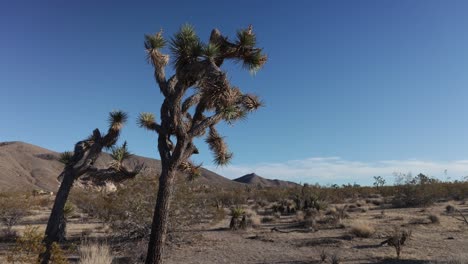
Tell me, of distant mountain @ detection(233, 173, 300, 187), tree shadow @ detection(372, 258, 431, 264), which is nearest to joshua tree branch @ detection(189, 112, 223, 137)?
tree shadow @ detection(372, 258, 431, 264)

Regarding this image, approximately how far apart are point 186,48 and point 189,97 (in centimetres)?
142

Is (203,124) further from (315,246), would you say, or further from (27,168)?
(27,168)

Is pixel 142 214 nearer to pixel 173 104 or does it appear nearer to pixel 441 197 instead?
pixel 173 104

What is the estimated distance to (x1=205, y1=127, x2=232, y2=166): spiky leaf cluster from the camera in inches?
514

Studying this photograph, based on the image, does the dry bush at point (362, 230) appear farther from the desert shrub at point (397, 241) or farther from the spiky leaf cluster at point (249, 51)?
the spiky leaf cluster at point (249, 51)

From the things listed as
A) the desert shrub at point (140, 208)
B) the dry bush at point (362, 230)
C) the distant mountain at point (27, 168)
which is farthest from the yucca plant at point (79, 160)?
the distant mountain at point (27, 168)

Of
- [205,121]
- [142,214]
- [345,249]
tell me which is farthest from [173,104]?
[345,249]

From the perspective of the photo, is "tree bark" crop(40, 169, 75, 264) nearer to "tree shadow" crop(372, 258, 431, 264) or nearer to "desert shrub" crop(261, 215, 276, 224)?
"tree shadow" crop(372, 258, 431, 264)

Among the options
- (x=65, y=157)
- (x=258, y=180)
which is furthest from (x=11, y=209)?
(x=258, y=180)

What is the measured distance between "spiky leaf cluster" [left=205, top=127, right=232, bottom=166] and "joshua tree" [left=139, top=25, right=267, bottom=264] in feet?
6.59

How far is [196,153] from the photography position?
445 inches

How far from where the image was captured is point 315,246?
13.8 metres

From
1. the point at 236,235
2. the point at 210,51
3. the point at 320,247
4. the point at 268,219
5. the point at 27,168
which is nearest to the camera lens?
the point at 210,51

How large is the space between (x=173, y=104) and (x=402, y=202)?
24.9 meters
